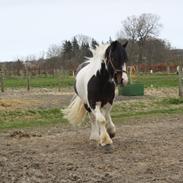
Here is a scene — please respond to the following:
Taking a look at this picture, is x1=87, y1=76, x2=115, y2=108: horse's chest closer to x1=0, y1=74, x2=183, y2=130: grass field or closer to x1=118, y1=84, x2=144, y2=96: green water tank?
x1=0, y1=74, x2=183, y2=130: grass field

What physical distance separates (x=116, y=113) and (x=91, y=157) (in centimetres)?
968

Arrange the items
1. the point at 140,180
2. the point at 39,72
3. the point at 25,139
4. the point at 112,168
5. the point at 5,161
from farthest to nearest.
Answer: the point at 39,72 → the point at 25,139 → the point at 5,161 → the point at 112,168 → the point at 140,180

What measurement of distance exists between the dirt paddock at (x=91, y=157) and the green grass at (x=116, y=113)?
284 cm

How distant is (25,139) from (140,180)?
5.43 meters

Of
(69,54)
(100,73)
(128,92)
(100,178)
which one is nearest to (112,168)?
(100,178)

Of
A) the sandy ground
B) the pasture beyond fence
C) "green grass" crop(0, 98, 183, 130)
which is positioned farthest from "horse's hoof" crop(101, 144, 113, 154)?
the pasture beyond fence

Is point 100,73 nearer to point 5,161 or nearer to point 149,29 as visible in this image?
point 5,161

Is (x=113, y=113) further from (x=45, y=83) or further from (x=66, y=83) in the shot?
(x=45, y=83)

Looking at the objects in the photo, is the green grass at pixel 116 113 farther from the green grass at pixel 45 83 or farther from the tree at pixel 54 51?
the tree at pixel 54 51

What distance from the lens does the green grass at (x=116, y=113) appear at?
15639 mm

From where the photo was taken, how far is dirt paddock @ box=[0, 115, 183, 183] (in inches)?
270

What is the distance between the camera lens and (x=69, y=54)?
90.8 m

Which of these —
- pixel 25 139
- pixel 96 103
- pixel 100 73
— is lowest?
pixel 25 139

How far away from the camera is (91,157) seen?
854 cm
